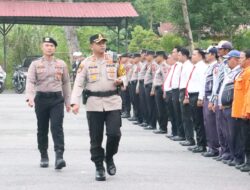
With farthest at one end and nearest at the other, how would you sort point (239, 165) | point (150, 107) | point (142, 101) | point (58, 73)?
point (142, 101) < point (150, 107) < point (239, 165) < point (58, 73)

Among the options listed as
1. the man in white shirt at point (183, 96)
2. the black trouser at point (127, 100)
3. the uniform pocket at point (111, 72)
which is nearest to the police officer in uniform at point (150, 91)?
the black trouser at point (127, 100)

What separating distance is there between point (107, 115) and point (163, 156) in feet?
10.1

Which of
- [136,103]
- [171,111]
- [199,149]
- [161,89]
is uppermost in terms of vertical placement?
[161,89]

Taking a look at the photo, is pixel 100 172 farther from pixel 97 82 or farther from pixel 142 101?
pixel 142 101

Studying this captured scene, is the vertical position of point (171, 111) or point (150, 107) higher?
point (171, 111)

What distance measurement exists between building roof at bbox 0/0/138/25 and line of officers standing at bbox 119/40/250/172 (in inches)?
659

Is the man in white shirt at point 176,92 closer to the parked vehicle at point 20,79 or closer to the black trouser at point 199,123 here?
the black trouser at point 199,123

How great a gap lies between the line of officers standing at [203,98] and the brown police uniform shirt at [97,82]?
0.29m

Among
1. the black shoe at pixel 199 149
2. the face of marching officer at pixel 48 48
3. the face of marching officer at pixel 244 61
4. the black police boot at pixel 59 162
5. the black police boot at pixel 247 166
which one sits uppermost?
the face of marching officer at pixel 48 48

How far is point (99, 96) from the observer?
11.6 metres

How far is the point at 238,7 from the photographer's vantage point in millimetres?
30578

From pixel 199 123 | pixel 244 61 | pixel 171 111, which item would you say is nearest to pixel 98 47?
pixel 244 61

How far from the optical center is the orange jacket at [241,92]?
12.2 meters

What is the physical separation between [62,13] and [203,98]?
24127 mm
